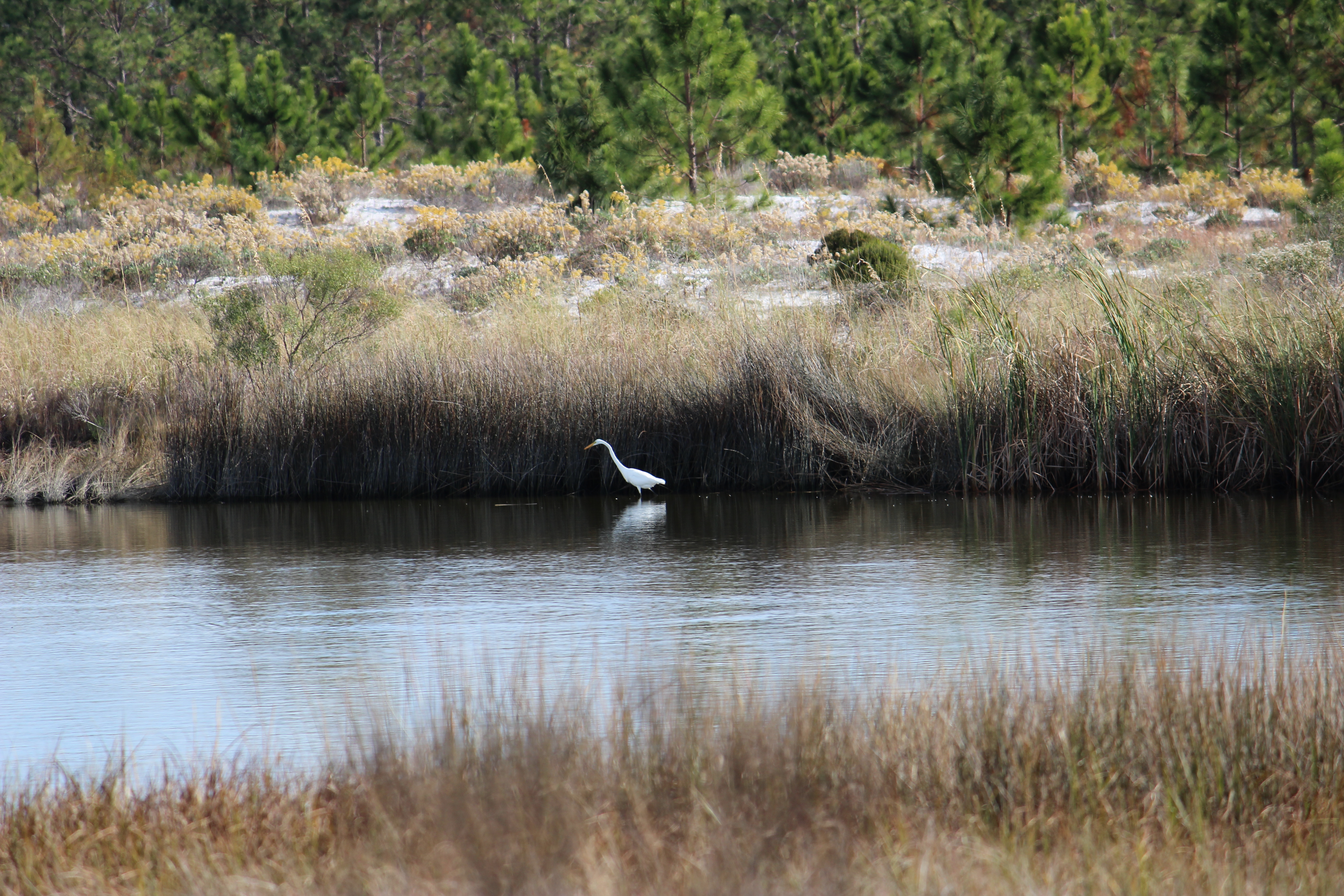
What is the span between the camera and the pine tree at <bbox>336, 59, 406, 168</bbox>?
3316 centimetres

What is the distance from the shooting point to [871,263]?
56.5ft

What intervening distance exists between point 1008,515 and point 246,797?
725 centimetres

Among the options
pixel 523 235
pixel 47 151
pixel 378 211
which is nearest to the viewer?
pixel 523 235

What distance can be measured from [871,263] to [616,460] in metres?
7.05

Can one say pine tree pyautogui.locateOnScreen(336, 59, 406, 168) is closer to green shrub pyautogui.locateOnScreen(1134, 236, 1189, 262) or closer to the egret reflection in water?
green shrub pyautogui.locateOnScreen(1134, 236, 1189, 262)

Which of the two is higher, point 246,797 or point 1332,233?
point 1332,233

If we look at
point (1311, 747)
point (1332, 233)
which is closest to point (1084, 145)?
point (1332, 233)

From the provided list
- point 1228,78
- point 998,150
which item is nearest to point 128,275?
point 998,150

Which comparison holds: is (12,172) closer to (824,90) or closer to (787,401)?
(824,90)

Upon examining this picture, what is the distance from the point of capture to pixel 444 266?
75.8ft

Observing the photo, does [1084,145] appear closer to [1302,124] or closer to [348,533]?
[1302,124]

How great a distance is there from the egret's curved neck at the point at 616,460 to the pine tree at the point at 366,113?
77.3 feet

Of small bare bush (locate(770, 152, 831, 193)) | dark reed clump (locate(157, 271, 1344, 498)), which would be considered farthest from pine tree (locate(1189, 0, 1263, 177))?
dark reed clump (locate(157, 271, 1344, 498))

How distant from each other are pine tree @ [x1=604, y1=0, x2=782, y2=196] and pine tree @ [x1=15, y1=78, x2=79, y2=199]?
13.4 metres
